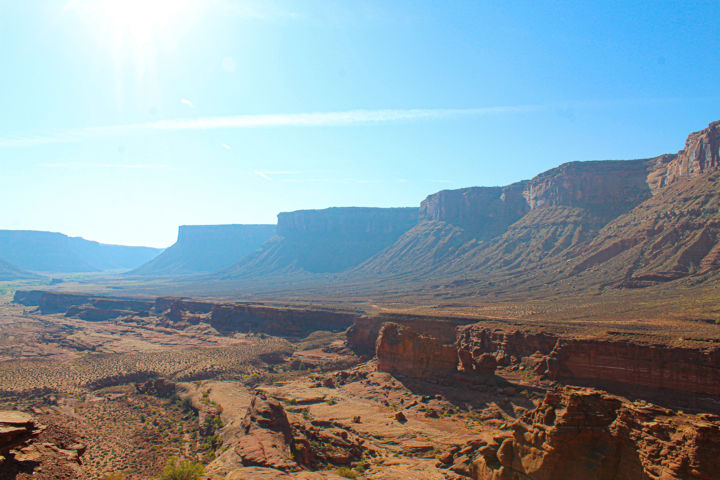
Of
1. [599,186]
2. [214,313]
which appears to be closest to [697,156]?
[599,186]

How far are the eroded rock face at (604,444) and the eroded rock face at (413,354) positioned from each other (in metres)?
22.5

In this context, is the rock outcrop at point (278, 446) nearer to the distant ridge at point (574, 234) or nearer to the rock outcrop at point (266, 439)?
the rock outcrop at point (266, 439)

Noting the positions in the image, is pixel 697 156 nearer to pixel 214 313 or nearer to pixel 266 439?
pixel 214 313

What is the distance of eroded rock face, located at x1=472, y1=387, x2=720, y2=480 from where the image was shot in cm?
1394

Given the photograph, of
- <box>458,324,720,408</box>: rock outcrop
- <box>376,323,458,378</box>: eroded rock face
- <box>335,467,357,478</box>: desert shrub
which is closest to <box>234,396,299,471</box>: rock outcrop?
<box>335,467,357,478</box>: desert shrub

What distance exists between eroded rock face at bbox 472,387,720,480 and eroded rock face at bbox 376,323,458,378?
22.5 m

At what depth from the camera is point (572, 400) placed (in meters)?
17.1

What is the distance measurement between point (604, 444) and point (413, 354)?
2799 cm

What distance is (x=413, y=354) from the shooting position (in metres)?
43.5

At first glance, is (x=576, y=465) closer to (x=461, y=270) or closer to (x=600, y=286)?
(x=600, y=286)

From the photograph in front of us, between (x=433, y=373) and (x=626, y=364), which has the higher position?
(x=626, y=364)

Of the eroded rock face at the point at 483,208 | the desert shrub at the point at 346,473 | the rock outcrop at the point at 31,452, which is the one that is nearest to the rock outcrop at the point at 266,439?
the desert shrub at the point at 346,473

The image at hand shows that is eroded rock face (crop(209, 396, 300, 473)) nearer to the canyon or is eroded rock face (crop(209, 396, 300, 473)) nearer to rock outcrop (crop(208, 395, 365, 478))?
rock outcrop (crop(208, 395, 365, 478))

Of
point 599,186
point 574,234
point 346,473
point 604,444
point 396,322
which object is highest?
point 599,186
